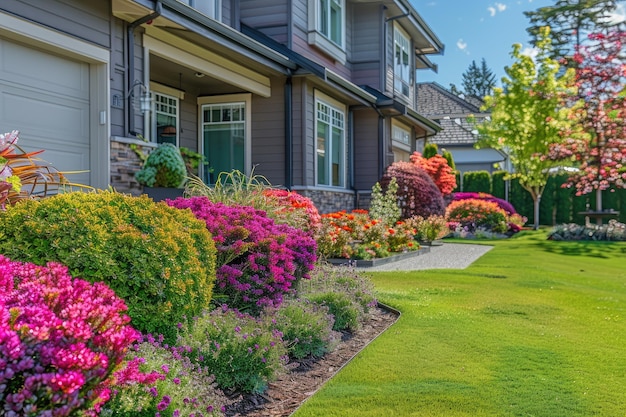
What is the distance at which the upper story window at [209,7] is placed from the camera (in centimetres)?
1168

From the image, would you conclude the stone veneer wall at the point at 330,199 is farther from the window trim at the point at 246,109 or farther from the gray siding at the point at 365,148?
the window trim at the point at 246,109

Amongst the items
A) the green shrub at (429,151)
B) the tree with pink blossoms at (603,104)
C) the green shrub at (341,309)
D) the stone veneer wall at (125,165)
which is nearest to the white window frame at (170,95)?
the stone veneer wall at (125,165)

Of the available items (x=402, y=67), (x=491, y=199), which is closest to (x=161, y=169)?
(x=402, y=67)

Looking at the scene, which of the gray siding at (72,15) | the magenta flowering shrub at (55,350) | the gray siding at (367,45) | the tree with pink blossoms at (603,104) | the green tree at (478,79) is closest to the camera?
the magenta flowering shrub at (55,350)

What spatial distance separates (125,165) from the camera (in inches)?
316

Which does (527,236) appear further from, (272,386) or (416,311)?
(272,386)

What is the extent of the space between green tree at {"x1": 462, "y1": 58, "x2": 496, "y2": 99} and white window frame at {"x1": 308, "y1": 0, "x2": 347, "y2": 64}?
5397 cm

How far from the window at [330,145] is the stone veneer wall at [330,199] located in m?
0.31

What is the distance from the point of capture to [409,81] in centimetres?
2066

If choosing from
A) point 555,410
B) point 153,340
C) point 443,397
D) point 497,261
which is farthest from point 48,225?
point 497,261

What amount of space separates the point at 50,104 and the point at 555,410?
6446 millimetres

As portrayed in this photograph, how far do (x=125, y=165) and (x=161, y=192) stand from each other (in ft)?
1.94

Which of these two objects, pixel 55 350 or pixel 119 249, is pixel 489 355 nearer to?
pixel 119 249

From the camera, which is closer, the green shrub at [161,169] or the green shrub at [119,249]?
the green shrub at [119,249]
